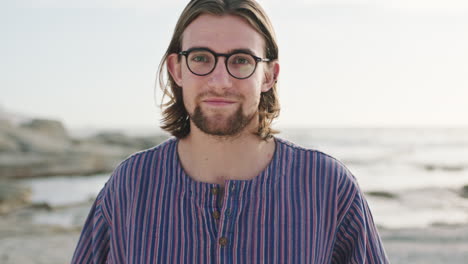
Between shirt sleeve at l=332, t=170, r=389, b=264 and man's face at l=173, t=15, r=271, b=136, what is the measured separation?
0.45m

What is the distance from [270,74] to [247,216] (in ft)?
1.92

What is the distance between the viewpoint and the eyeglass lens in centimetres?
177

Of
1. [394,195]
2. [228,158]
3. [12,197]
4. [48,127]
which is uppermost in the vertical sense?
[228,158]

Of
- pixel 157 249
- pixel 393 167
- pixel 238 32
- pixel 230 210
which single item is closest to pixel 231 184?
pixel 230 210

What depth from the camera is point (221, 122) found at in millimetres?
1778

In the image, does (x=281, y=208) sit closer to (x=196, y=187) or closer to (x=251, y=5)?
(x=196, y=187)

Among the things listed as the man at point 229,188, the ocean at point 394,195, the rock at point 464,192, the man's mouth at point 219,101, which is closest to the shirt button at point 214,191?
the man at point 229,188

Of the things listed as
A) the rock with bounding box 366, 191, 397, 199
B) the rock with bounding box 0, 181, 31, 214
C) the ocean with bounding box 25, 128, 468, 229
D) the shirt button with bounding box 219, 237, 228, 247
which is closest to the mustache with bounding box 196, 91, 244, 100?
the shirt button with bounding box 219, 237, 228, 247

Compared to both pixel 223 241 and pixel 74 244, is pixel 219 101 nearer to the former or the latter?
pixel 223 241

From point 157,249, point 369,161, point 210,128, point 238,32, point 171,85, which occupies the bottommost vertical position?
point 369,161

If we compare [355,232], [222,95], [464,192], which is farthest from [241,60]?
[464,192]

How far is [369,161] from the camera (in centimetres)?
1998

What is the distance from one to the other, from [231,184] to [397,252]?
4764 mm

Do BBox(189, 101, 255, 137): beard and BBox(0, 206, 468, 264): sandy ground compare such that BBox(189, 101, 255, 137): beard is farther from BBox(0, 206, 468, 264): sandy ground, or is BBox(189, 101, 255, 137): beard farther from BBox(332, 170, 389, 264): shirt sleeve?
BBox(0, 206, 468, 264): sandy ground
